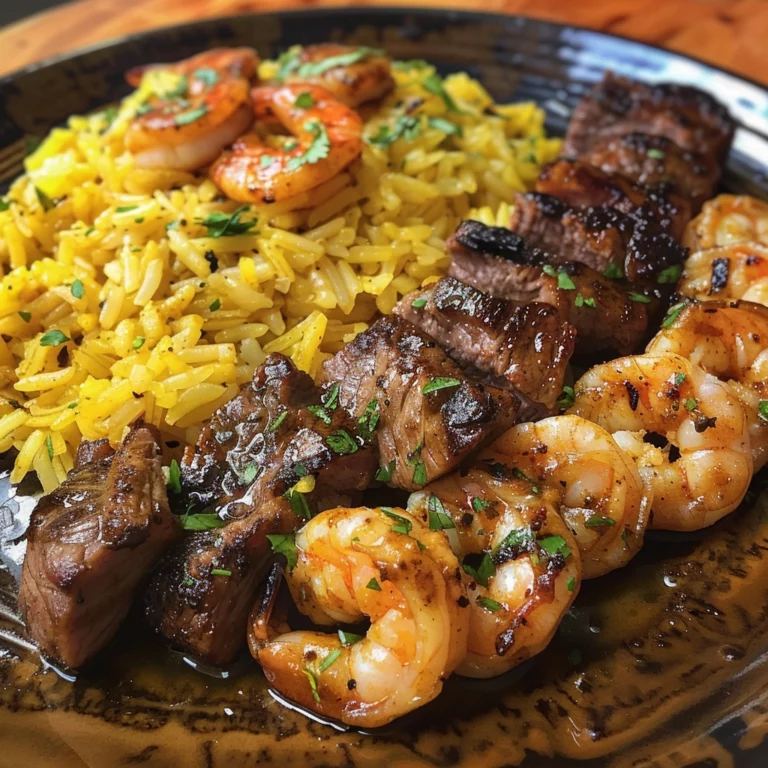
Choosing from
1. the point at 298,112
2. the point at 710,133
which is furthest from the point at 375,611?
the point at 710,133

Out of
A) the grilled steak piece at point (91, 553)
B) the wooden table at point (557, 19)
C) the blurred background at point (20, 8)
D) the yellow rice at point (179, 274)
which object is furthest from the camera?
the blurred background at point (20, 8)

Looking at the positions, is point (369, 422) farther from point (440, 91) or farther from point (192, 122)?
point (440, 91)

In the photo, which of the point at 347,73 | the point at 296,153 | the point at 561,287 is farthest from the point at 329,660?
the point at 347,73

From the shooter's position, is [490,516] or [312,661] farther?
[490,516]

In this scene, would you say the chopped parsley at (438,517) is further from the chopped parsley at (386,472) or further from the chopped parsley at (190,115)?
the chopped parsley at (190,115)

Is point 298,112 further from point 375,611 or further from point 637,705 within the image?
point 637,705

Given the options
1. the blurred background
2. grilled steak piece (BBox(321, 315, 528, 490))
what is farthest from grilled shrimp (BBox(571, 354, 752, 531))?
the blurred background

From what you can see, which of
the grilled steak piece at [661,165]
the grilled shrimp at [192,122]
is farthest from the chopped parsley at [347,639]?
the grilled steak piece at [661,165]
